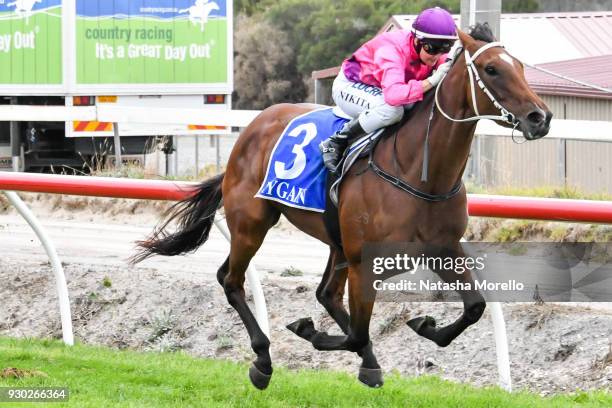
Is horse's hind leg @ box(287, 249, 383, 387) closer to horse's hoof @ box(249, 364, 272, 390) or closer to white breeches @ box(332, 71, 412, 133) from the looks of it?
horse's hoof @ box(249, 364, 272, 390)

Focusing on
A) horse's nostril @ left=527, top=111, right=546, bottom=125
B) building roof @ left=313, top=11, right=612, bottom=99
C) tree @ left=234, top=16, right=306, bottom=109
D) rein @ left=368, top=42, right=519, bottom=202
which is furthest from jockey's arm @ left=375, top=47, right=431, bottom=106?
tree @ left=234, top=16, right=306, bottom=109

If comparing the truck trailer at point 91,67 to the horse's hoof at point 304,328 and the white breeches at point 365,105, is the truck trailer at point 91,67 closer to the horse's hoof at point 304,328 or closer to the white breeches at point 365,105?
the horse's hoof at point 304,328

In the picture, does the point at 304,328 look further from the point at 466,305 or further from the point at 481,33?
the point at 481,33

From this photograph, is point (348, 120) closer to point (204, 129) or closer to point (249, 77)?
point (204, 129)

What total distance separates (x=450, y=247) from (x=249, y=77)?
2954cm

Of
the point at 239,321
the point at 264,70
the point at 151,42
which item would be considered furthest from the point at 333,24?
the point at 239,321

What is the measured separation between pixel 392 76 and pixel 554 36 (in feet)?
64.6

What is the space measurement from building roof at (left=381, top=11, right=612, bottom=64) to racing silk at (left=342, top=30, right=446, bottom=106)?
53.3 feet

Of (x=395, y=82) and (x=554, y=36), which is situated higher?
(x=395, y=82)

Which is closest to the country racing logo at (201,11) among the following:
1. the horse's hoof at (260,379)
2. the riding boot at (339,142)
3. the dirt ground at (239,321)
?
the dirt ground at (239,321)

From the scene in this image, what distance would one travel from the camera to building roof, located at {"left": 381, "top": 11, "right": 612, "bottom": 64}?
23594 mm

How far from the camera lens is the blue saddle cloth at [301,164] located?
6.22 m

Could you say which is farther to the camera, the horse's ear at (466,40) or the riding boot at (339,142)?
the riding boot at (339,142)

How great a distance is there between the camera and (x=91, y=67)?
16.2 m
